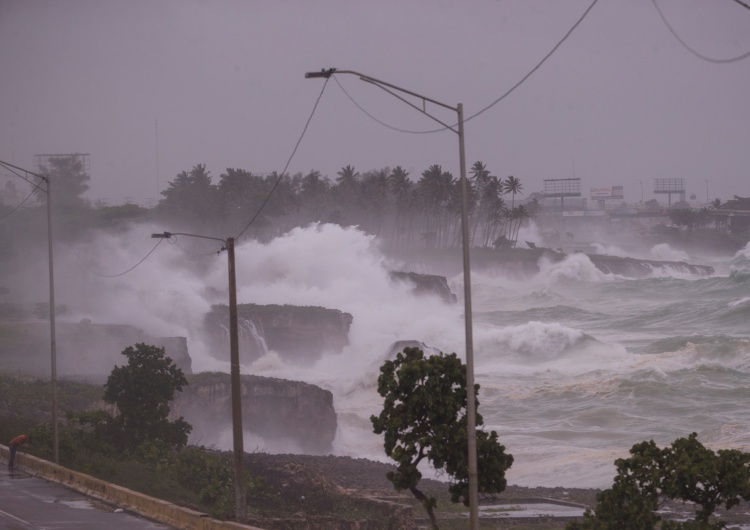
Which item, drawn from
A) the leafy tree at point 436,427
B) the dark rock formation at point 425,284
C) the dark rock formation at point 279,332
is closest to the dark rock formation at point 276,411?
the dark rock formation at point 279,332

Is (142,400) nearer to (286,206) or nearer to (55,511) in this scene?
(55,511)

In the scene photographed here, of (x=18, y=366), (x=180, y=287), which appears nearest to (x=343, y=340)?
(x=180, y=287)

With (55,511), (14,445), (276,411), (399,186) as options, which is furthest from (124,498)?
(399,186)

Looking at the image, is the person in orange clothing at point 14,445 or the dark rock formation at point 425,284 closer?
the person in orange clothing at point 14,445

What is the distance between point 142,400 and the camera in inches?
1173

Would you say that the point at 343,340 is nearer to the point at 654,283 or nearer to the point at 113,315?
the point at 113,315

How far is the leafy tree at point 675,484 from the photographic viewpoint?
1386cm

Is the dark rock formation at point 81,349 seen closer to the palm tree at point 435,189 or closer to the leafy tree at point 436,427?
the leafy tree at point 436,427

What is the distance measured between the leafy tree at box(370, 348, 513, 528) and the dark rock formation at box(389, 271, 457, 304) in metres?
80.5

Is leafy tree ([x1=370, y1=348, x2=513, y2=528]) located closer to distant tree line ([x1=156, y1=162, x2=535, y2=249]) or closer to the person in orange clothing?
the person in orange clothing

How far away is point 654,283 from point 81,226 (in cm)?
6967

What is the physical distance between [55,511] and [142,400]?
9.69m

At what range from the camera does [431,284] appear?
328ft

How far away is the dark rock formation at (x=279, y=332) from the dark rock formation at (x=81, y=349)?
413 inches
